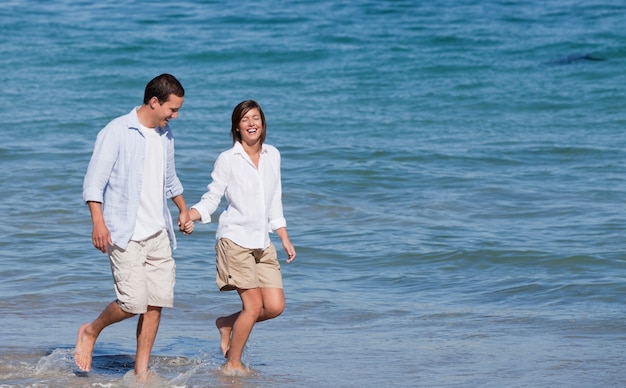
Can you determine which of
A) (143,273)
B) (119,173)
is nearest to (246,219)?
(143,273)

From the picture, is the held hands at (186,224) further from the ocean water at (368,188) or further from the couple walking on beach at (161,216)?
the ocean water at (368,188)

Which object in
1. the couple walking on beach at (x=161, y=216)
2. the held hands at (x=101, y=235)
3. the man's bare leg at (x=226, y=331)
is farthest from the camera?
the man's bare leg at (x=226, y=331)

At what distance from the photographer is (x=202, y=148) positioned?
14203 mm

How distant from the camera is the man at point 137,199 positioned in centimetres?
506

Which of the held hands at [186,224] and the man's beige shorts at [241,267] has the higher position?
the held hands at [186,224]

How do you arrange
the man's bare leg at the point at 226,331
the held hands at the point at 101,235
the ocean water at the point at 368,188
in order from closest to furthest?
1. the held hands at the point at 101,235
2. the man's bare leg at the point at 226,331
3. the ocean water at the point at 368,188

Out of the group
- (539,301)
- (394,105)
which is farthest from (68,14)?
(539,301)

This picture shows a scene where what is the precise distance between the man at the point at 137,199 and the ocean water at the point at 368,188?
20.3 inches

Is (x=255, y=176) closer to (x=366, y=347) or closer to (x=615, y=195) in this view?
(x=366, y=347)

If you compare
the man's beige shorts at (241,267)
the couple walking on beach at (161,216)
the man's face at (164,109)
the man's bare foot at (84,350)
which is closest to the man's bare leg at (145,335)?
the couple walking on beach at (161,216)

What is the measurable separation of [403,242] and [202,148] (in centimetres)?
560

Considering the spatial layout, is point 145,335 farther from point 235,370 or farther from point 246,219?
point 246,219

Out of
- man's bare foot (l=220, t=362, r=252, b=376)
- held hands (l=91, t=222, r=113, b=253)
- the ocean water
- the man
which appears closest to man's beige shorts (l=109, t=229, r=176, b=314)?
the man

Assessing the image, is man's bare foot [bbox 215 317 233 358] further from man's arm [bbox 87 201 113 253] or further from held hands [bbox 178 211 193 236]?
man's arm [bbox 87 201 113 253]
